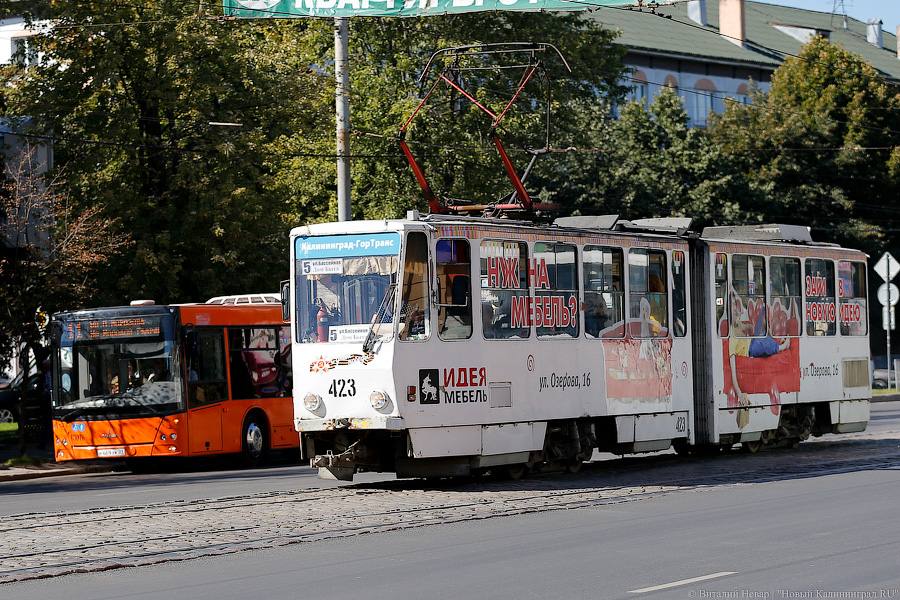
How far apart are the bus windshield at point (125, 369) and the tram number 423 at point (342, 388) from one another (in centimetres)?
692

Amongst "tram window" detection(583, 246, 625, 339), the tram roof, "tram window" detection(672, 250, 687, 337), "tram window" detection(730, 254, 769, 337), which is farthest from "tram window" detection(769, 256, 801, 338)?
"tram window" detection(583, 246, 625, 339)

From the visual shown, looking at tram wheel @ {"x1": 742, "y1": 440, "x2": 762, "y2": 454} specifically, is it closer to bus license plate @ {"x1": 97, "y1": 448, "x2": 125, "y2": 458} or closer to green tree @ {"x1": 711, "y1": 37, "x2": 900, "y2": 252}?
bus license plate @ {"x1": 97, "y1": 448, "x2": 125, "y2": 458}

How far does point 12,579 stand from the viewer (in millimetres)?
9734

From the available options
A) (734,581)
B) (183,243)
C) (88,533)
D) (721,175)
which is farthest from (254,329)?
(721,175)

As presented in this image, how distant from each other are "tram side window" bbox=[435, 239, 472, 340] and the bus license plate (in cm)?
828

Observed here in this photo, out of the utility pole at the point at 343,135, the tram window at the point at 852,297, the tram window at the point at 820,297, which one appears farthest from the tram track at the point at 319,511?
the utility pole at the point at 343,135

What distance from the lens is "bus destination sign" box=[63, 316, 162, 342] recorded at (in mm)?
21938

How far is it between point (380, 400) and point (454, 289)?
169 centimetres

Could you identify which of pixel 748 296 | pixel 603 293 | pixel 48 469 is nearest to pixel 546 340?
pixel 603 293

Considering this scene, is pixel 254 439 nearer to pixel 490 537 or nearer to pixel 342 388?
pixel 342 388

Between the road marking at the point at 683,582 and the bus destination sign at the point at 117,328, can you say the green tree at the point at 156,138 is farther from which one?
the road marking at the point at 683,582

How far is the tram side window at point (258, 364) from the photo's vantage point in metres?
23.2

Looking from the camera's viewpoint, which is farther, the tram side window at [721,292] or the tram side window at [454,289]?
the tram side window at [721,292]

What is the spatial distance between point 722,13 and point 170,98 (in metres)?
54.7
